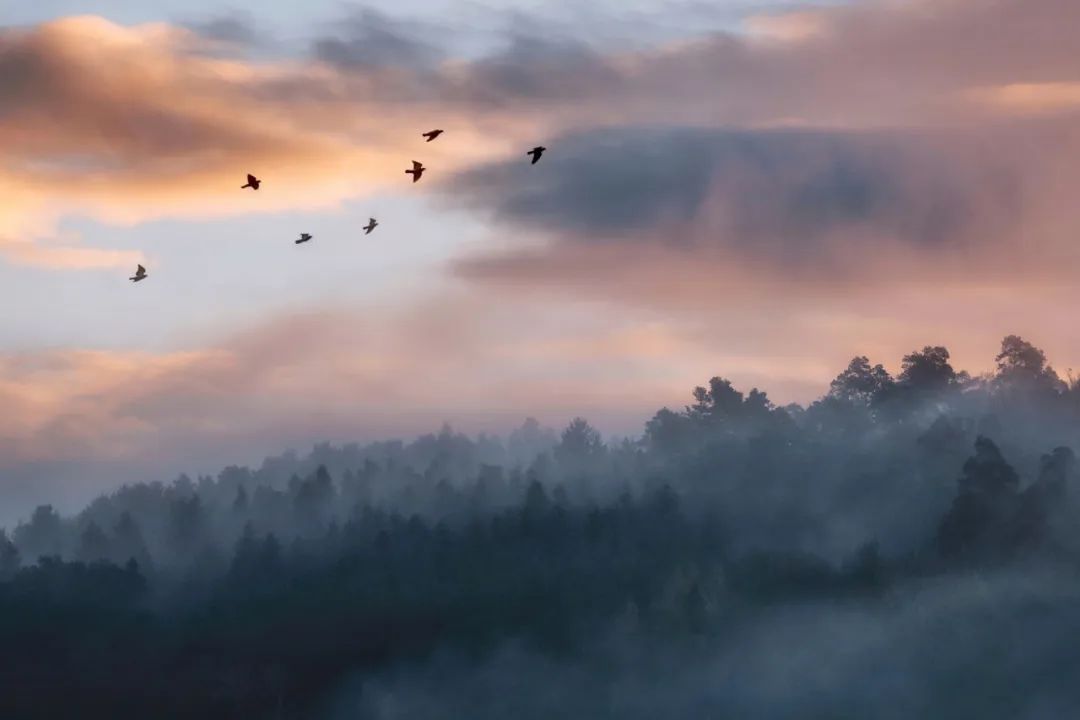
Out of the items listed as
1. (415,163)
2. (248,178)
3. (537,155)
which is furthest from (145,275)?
(537,155)

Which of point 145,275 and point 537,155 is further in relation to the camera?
point 145,275

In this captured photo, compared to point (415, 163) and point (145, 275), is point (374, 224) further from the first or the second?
point (145, 275)

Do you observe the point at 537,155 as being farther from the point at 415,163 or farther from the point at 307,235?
the point at 307,235

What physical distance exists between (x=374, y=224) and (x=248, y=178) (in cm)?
930

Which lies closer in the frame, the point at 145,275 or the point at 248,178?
the point at 248,178

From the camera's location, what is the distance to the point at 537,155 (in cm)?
10762

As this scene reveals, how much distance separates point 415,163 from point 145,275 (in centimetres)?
2387

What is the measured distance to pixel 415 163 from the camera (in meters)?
111

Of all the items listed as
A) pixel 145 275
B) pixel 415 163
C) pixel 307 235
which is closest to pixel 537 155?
pixel 415 163

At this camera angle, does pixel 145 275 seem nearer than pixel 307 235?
No

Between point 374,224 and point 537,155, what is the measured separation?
14.4 metres

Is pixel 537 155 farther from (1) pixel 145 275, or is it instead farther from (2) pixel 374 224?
(1) pixel 145 275

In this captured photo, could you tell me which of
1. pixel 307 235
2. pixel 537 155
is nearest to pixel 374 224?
pixel 307 235

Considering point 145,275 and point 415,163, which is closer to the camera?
point 415,163
